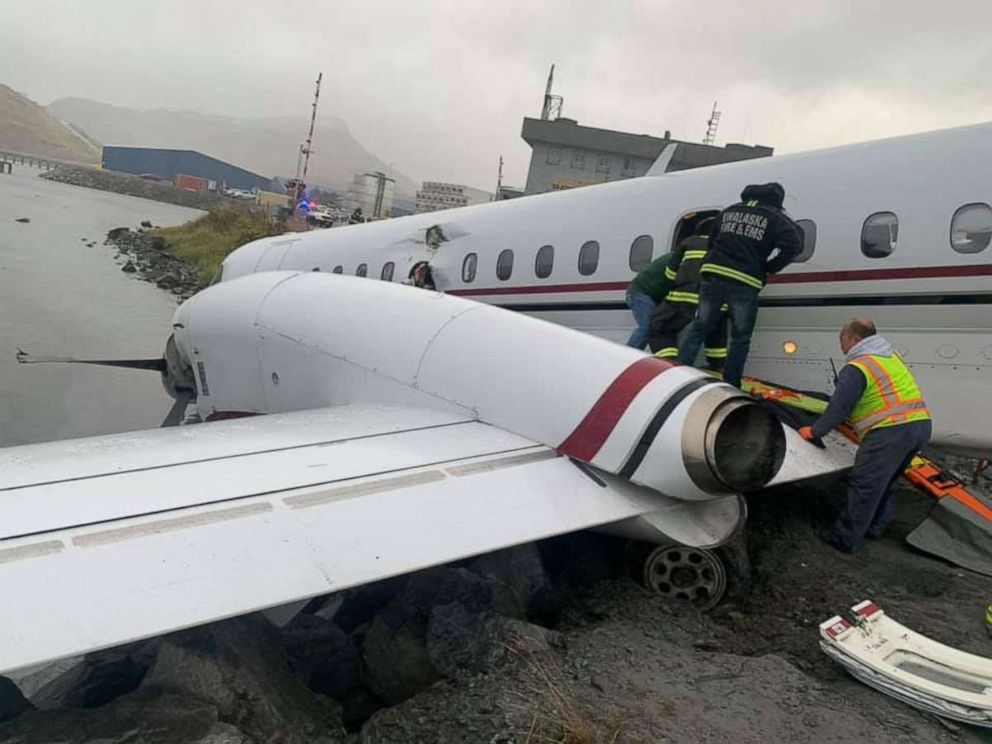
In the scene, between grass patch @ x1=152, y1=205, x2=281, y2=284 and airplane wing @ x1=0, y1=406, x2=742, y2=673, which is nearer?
airplane wing @ x1=0, y1=406, x2=742, y2=673

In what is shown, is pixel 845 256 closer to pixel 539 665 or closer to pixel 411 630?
pixel 539 665

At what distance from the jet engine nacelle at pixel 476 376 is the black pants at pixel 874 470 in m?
1.37

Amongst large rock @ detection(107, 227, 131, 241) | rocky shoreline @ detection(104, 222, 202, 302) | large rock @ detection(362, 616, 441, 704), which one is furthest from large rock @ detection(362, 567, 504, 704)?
large rock @ detection(107, 227, 131, 241)

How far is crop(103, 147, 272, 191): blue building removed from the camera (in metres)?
134

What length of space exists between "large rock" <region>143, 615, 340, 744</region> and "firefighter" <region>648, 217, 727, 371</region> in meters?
4.24

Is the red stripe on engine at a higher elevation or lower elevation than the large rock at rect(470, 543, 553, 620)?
higher

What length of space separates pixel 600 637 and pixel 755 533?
1.88 meters

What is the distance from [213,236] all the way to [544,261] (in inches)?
1208

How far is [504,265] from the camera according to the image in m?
8.67

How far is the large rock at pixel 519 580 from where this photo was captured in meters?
4.05

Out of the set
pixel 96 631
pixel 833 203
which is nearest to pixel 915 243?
pixel 833 203

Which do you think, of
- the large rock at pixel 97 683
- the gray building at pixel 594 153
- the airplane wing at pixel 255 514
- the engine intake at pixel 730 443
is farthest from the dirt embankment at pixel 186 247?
the engine intake at pixel 730 443

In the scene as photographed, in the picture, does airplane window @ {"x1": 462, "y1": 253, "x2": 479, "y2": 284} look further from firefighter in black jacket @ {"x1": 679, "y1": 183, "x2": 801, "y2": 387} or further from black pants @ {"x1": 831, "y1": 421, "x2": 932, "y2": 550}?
black pants @ {"x1": 831, "y1": 421, "x2": 932, "y2": 550}

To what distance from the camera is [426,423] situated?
4441 millimetres
